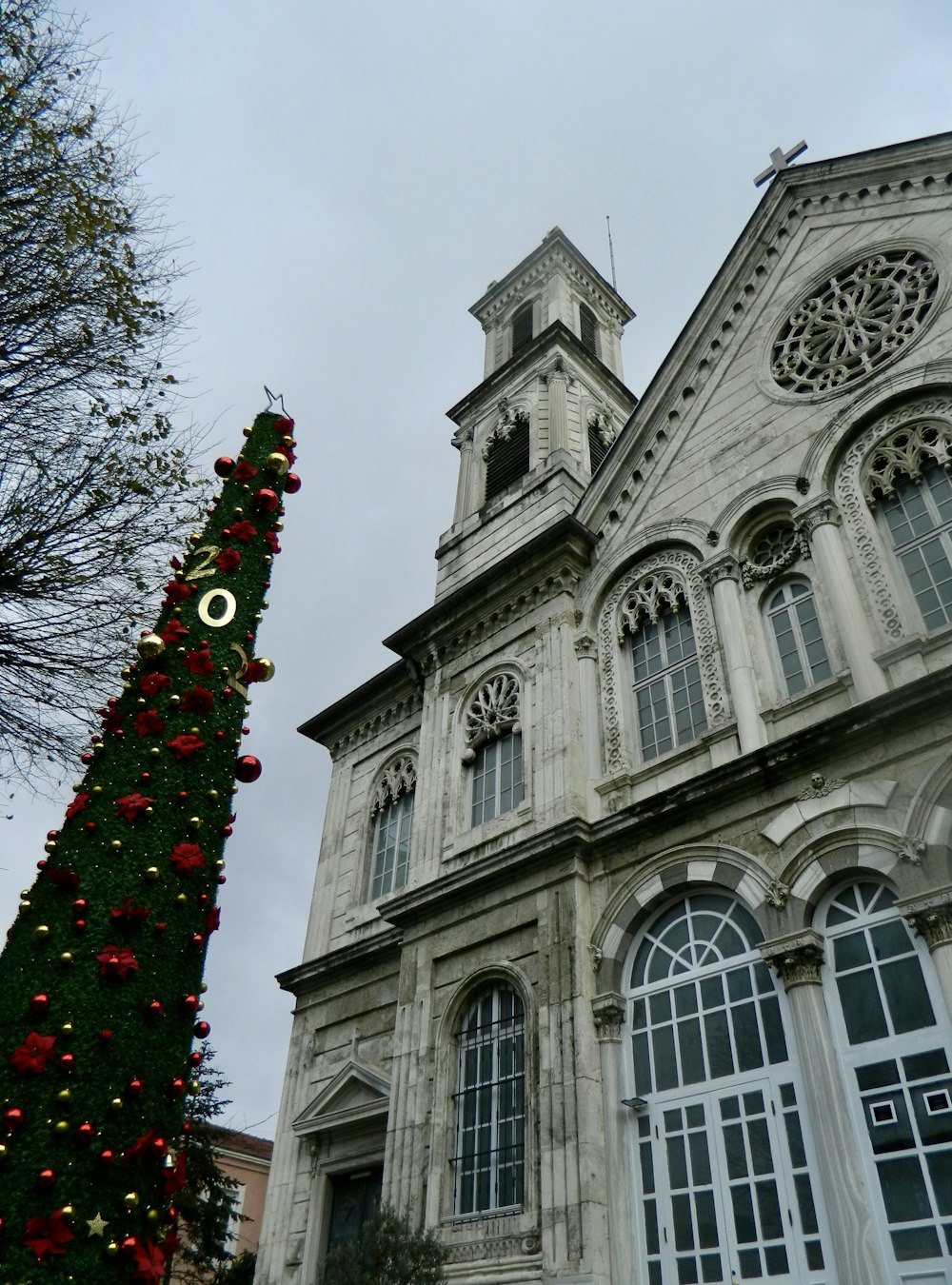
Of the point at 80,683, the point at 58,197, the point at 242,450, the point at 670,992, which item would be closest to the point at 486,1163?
the point at 670,992

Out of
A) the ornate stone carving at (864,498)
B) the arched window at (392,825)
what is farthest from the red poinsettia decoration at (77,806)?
the arched window at (392,825)

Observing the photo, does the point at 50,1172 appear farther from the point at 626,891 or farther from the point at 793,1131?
the point at 626,891


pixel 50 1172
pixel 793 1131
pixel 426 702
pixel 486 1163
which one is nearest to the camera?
pixel 50 1172

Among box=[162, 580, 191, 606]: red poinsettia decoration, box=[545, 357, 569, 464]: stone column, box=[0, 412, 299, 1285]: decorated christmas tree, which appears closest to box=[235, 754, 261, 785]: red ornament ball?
box=[0, 412, 299, 1285]: decorated christmas tree

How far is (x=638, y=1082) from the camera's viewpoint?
38.7ft

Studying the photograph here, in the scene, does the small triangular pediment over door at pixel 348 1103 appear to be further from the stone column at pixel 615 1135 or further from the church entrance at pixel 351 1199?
the stone column at pixel 615 1135

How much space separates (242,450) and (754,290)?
11073mm

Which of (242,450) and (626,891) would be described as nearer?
(242,450)

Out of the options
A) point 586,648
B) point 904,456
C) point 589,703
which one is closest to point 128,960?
point 589,703

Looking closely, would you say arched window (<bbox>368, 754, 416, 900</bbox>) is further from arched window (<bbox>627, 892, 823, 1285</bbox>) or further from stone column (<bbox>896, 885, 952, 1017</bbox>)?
stone column (<bbox>896, 885, 952, 1017</bbox>)

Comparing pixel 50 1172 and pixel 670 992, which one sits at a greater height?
pixel 670 992

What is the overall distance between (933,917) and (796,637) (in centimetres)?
443

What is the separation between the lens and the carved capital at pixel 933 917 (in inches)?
386

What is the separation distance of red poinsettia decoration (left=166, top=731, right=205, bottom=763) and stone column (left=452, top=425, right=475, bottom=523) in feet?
49.5
